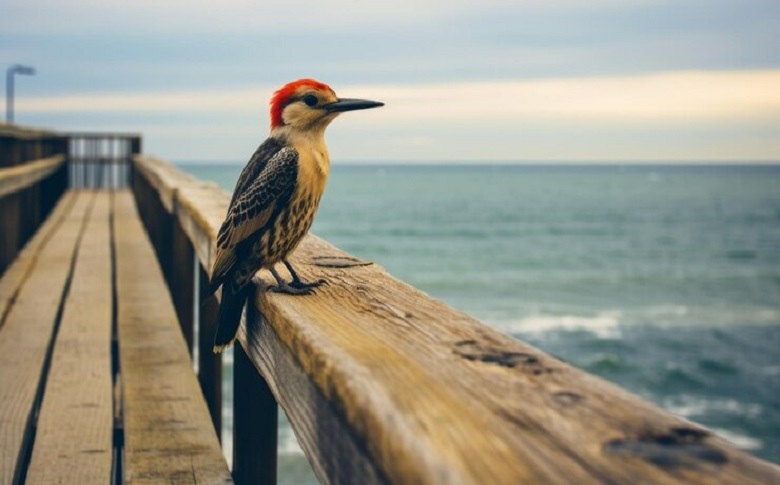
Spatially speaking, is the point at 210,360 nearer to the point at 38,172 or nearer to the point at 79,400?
the point at 79,400

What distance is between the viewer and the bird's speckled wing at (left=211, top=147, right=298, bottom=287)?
254 cm

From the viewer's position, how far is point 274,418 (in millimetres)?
2473

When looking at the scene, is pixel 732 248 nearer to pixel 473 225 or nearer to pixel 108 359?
pixel 473 225

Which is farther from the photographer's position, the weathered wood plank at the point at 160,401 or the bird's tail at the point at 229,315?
the weathered wood plank at the point at 160,401

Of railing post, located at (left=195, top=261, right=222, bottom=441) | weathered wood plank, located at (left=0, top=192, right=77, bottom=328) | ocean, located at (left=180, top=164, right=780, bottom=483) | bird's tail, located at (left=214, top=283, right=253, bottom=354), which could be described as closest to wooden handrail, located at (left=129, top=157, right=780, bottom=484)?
bird's tail, located at (left=214, top=283, right=253, bottom=354)

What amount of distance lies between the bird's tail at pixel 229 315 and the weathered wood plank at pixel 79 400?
59 centimetres

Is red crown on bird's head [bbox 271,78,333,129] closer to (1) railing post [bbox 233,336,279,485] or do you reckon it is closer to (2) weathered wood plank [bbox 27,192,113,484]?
(1) railing post [bbox 233,336,279,485]

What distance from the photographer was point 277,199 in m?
2.57

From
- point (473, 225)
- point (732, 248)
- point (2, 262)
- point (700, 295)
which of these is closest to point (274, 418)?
point (2, 262)

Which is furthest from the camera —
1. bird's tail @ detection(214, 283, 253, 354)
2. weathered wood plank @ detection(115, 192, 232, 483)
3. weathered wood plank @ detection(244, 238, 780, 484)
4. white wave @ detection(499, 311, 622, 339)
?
white wave @ detection(499, 311, 622, 339)

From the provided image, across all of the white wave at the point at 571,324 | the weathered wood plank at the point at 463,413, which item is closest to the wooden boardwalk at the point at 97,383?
the weathered wood plank at the point at 463,413

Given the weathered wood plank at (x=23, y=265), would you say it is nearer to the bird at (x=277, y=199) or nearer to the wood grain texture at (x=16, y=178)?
the wood grain texture at (x=16, y=178)

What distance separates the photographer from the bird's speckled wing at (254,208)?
8.32ft

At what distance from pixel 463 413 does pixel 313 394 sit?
1.20 ft
